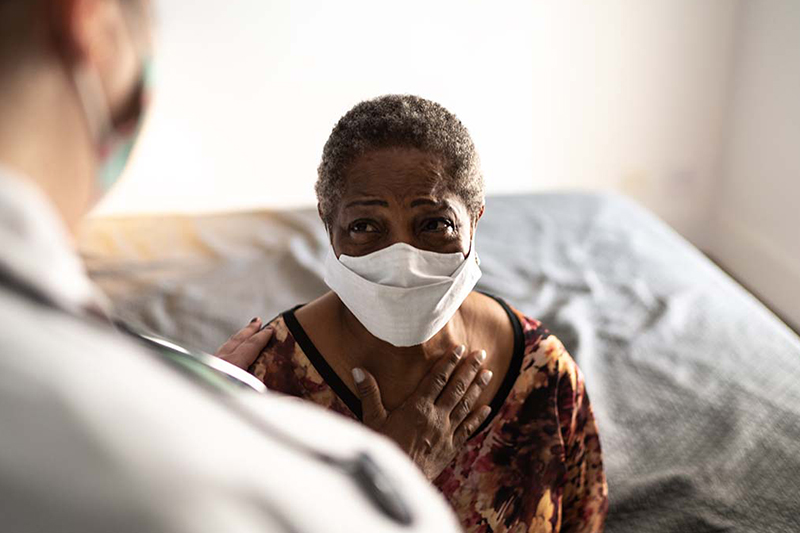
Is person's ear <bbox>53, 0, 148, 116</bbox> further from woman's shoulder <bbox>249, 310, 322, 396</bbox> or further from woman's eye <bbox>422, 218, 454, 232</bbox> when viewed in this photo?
woman's shoulder <bbox>249, 310, 322, 396</bbox>

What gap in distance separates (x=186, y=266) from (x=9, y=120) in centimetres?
186

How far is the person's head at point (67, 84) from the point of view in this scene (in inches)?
11.7

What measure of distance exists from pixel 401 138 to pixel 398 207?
9 centimetres

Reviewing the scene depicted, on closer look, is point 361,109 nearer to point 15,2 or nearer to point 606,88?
point 15,2

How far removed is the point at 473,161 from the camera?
1.07 m

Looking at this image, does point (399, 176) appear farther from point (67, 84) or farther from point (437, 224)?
point (67, 84)

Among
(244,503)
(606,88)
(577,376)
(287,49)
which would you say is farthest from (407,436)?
(606,88)

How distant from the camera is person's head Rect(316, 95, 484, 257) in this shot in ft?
3.34

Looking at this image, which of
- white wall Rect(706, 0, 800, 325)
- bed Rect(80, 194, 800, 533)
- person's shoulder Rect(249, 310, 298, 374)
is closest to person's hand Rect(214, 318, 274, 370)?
person's shoulder Rect(249, 310, 298, 374)

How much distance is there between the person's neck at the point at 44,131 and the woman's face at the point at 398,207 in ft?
2.30

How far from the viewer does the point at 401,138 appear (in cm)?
102

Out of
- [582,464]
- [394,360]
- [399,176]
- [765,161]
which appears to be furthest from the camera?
[765,161]

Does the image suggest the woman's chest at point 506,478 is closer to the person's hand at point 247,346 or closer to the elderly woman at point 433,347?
the elderly woman at point 433,347

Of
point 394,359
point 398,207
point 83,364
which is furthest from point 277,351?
point 83,364
